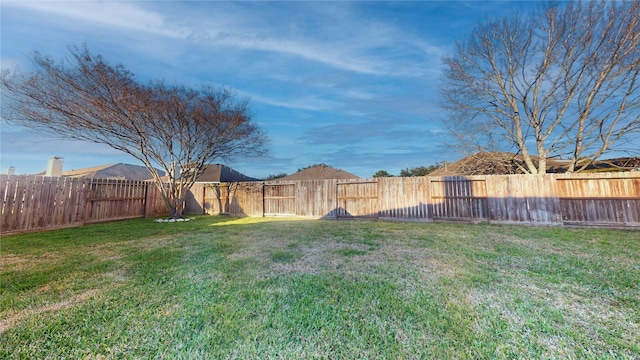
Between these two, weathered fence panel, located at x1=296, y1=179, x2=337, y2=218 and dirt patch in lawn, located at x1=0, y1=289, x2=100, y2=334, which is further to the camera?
weathered fence panel, located at x1=296, y1=179, x2=337, y2=218

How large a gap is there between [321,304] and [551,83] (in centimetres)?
1201

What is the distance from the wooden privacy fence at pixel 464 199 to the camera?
6.41m

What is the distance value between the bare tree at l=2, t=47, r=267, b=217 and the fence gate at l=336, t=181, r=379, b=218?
520cm

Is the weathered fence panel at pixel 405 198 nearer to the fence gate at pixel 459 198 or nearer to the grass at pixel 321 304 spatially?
the fence gate at pixel 459 198

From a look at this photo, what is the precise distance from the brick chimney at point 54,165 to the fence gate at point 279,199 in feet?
24.4

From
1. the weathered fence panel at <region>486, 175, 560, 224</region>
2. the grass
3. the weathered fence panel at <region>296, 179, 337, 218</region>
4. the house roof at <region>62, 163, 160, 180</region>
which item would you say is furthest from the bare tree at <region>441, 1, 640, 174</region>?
the house roof at <region>62, 163, 160, 180</region>

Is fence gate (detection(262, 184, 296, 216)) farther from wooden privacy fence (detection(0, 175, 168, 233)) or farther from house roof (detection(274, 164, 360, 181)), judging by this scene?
house roof (detection(274, 164, 360, 181))

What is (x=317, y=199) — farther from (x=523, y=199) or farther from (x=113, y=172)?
(x=113, y=172)

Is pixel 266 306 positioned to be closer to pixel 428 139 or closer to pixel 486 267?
pixel 486 267

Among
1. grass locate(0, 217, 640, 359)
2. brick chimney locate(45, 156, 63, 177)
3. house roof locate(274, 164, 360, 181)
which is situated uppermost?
house roof locate(274, 164, 360, 181)

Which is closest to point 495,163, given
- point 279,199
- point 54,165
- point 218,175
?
point 279,199

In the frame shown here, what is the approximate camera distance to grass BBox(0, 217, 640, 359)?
4.69 ft

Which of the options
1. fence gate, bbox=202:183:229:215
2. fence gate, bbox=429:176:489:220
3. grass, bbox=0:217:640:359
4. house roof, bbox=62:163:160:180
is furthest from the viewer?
house roof, bbox=62:163:160:180

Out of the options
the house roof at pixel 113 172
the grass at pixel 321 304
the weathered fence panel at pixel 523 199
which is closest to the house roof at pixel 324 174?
the weathered fence panel at pixel 523 199
